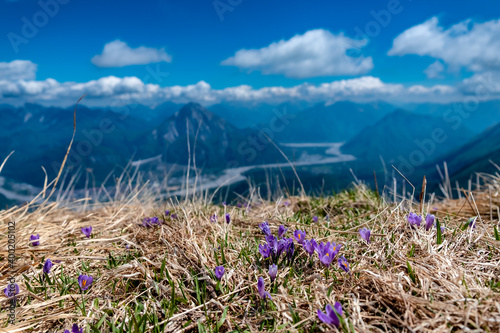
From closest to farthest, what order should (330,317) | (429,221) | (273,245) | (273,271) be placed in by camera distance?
(330,317) < (273,271) < (273,245) < (429,221)

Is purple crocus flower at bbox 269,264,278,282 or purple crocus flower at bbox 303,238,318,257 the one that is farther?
purple crocus flower at bbox 303,238,318,257

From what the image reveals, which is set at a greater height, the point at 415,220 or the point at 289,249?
the point at 415,220

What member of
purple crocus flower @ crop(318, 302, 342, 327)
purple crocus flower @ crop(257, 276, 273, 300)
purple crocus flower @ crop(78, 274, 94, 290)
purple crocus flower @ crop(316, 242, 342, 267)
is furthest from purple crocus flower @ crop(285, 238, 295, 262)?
purple crocus flower @ crop(78, 274, 94, 290)

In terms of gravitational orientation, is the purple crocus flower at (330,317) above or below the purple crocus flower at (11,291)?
above

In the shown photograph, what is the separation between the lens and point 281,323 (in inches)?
72.7

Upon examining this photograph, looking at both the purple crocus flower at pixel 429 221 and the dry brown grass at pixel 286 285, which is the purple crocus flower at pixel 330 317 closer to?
the dry brown grass at pixel 286 285

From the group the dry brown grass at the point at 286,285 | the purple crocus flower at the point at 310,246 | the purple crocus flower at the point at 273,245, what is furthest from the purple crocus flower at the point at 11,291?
the purple crocus flower at the point at 310,246

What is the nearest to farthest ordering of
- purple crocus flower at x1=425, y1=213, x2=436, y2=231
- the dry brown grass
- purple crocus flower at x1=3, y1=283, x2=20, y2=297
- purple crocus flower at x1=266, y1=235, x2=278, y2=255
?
the dry brown grass
purple crocus flower at x1=3, y1=283, x2=20, y2=297
purple crocus flower at x1=266, y1=235, x2=278, y2=255
purple crocus flower at x1=425, y1=213, x2=436, y2=231

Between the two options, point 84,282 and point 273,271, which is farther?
point 84,282

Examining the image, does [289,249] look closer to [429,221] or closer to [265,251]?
[265,251]

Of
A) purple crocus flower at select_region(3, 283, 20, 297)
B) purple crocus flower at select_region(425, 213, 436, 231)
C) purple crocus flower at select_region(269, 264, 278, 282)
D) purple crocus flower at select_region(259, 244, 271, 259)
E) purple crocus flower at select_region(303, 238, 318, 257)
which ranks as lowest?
purple crocus flower at select_region(3, 283, 20, 297)

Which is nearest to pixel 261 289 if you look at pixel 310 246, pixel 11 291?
pixel 310 246

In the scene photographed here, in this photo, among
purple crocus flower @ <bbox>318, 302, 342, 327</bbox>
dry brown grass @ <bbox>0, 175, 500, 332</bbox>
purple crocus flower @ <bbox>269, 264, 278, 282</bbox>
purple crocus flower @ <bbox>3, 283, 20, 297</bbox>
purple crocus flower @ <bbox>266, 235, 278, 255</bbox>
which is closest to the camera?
purple crocus flower @ <bbox>318, 302, 342, 327</bbox>

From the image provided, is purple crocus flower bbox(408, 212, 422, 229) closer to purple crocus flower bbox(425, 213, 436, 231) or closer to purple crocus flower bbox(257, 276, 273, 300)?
purple crocus flower bbox(425, 213, 436, 231)
